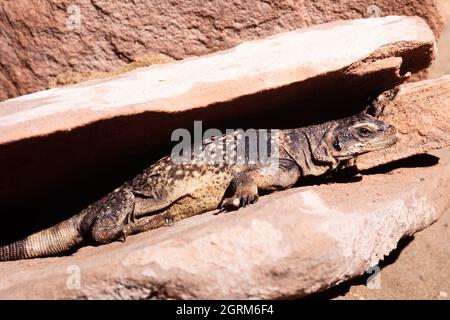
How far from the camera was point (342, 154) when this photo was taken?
14.6ft

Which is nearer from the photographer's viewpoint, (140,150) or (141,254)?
(141,254)

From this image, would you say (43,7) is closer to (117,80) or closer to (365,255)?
(117,80)

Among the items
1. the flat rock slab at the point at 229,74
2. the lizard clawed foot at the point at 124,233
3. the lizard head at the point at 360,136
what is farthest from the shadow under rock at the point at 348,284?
the flat rock slab at the point at 229,74

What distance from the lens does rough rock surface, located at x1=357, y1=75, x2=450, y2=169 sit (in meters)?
4.47

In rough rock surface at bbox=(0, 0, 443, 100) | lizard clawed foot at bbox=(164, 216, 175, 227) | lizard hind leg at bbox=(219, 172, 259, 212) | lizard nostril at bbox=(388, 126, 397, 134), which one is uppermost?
rough rock surface at bbox=(0, 0, 443, 100)

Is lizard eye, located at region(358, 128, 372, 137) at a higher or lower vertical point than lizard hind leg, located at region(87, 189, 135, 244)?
higher

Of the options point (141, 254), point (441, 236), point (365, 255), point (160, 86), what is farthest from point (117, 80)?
point (441, 236)

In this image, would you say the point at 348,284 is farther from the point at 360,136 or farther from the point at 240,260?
the point at 240,260

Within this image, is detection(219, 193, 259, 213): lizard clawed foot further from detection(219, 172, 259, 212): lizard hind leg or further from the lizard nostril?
the lizard nostril

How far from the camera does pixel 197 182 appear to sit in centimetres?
438
